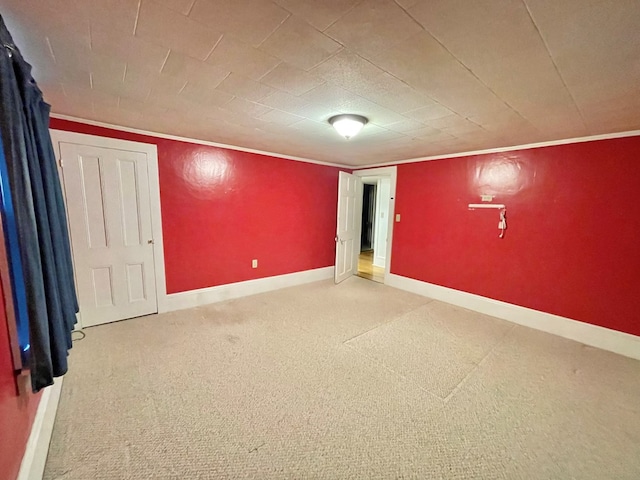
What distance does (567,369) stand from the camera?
2.29m

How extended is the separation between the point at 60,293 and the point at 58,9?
1.50 m

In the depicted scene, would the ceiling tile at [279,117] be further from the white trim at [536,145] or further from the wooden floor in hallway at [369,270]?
the wooden floor in hallway at [369,270]

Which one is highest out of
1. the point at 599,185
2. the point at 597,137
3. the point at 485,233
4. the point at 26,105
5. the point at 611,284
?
the point at 597,137

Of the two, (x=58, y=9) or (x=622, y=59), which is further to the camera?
(x=622, y=59)

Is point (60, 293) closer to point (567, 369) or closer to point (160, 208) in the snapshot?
point (160, 208)

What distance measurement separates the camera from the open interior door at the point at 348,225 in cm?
450

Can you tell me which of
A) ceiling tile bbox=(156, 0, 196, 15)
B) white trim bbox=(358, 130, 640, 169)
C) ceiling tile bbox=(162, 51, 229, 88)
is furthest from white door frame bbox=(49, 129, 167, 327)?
white trim bbox=(358, 130, 640, 169)

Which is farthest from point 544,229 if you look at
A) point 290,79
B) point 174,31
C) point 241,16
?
point 174,31

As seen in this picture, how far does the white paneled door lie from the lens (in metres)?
2.63

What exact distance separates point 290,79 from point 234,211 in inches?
95.8

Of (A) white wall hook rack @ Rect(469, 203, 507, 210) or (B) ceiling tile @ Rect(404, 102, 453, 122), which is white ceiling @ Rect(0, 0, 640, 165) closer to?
(B) ceiling tile @ Rect(404, 102, 453, 122)

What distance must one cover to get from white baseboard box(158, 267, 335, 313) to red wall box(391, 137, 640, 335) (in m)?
1.91

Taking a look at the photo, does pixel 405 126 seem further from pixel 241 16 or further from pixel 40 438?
pixel 40 438

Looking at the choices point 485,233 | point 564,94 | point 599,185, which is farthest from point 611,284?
point 564,94
